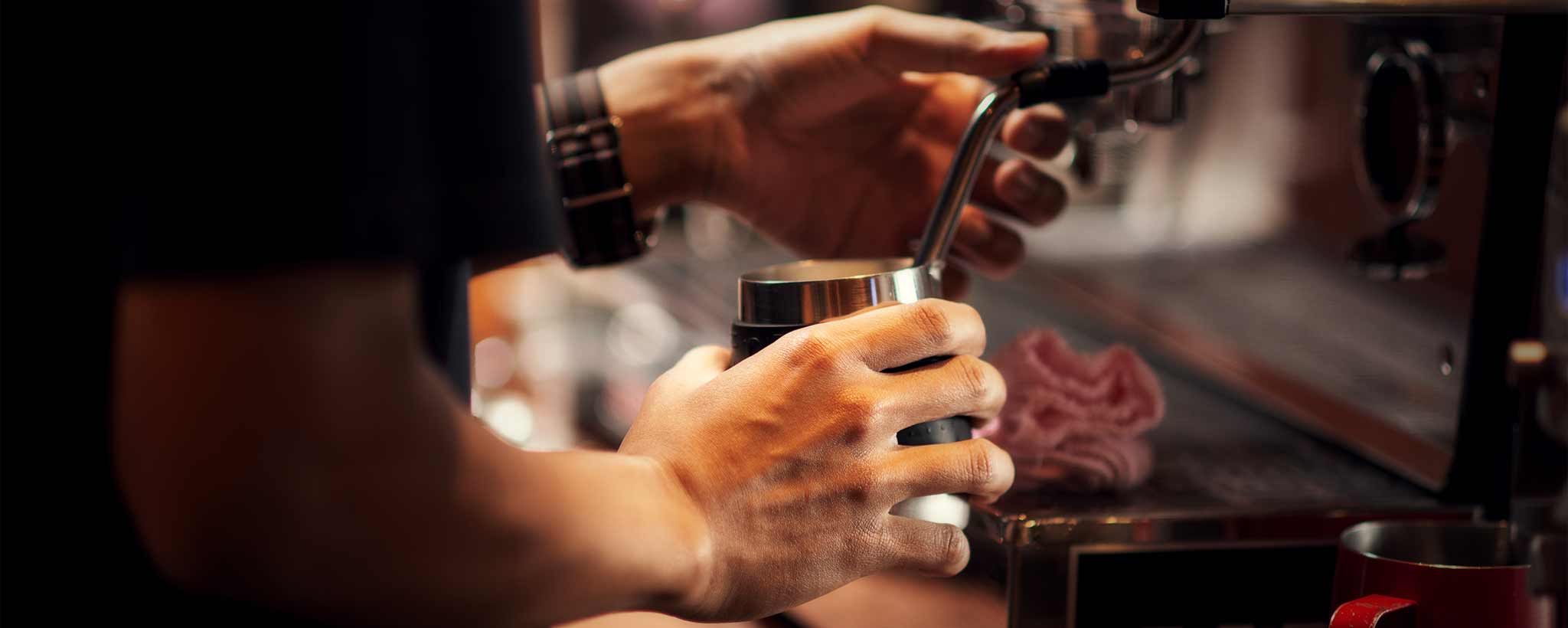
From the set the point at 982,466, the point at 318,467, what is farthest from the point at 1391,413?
the point at 318,467

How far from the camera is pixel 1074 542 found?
0.69 m

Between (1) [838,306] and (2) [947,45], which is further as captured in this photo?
(2) [947,45]

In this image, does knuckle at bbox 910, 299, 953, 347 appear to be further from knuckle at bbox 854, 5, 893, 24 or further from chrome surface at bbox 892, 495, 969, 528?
knuckle at bbox 854, 5, 893, 24

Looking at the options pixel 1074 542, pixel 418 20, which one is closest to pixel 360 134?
pixel 418 20

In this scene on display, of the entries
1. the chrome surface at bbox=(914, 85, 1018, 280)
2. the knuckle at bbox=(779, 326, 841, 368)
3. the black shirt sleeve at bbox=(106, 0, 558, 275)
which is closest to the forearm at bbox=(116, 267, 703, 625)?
the black shirt sleeve at bbox=(106, 0, 558, 275)

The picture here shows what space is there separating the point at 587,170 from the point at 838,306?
0.37m

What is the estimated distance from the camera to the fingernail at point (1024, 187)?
3.08 ft

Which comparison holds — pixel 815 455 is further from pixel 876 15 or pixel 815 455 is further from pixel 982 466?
pixel 876 15

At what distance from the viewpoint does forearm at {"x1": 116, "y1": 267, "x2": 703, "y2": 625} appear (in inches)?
15.6

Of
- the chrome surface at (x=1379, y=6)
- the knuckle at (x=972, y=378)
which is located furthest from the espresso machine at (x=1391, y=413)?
the knuckle at (x=972, y=378)

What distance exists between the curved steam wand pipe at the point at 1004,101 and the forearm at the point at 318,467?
0.28m

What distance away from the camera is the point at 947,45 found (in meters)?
0.83

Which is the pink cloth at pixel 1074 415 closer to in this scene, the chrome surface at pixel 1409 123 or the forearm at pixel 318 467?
the chrome surface at pixel 1409 123

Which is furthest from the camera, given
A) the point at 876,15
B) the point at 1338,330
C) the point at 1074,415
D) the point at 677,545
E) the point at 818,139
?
the point at 1338,330
